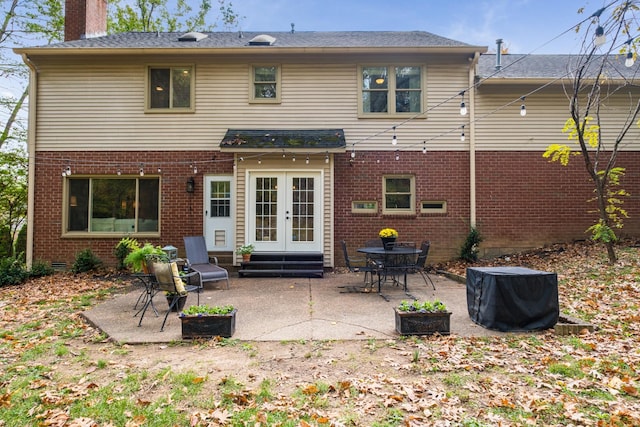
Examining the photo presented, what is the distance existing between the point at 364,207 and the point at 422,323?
18.0 feet

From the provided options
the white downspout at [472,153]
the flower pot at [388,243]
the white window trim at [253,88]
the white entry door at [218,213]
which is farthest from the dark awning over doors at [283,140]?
the white downspout at [472,153]

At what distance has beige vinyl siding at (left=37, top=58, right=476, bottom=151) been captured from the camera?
32.1 feet

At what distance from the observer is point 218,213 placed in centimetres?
970

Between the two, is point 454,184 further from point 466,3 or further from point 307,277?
point 466,3

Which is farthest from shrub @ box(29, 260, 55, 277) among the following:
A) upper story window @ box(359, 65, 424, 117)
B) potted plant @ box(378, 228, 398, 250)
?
upper story window @ box(359, 65, 424, 117)

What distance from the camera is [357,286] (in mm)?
7609

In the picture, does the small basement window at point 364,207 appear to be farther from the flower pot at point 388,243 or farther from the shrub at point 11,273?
the shrub at point 11,273

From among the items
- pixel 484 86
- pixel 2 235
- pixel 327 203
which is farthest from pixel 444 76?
pixel 2 235

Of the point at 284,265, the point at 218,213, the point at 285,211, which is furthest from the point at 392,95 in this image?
the point at 218,213

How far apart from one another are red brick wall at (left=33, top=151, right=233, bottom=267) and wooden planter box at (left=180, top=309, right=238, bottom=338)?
18.1 ft

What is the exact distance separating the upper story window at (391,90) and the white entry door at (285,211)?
2601 mm

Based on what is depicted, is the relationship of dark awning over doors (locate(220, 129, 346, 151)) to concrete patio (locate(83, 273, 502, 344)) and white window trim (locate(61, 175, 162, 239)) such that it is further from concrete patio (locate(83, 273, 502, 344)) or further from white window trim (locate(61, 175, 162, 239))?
concrete patio (locate(83, 273, 502, 344))

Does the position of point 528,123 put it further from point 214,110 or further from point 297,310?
point 214,110

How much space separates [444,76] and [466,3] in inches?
260
